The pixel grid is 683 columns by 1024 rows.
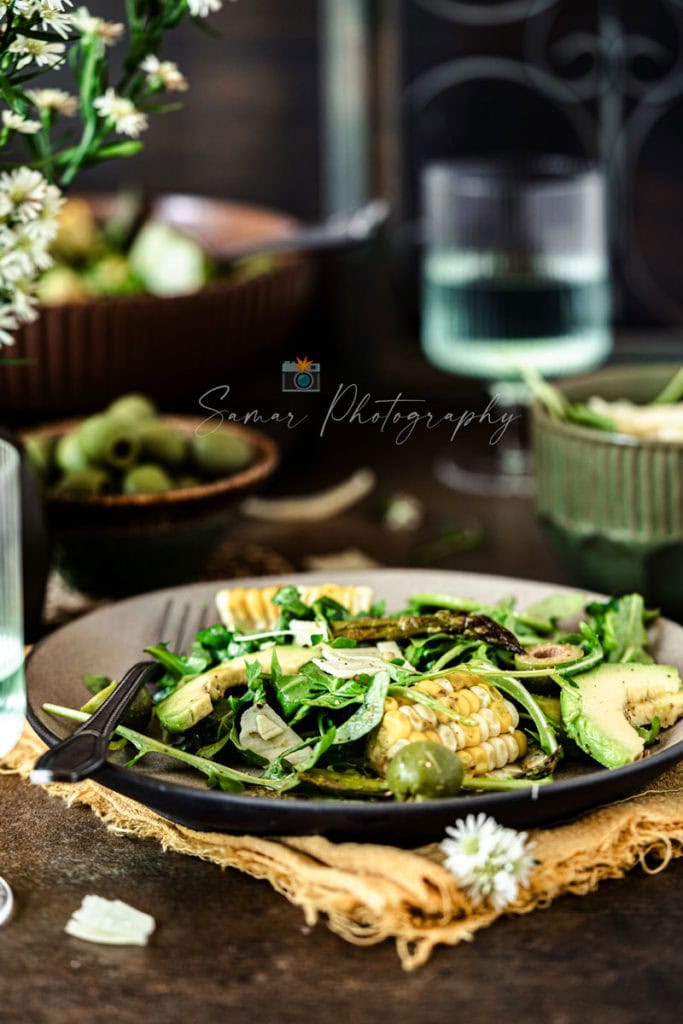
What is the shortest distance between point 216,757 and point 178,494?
0.45 meters

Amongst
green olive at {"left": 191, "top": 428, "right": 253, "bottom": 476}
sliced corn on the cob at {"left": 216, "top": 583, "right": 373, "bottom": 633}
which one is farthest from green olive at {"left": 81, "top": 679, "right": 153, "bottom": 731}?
green olive at {"left": 191, "top": 428, "right": 253, "bottom": 476}

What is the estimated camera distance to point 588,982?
2.49 ft

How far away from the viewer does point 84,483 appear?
135 centimetres

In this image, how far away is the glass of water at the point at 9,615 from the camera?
33.4 inches

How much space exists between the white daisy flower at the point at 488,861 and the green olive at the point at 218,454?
681 mm

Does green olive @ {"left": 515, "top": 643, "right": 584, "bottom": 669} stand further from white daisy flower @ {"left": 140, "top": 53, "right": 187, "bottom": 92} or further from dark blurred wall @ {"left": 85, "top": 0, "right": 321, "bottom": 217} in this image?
dark blurred wall @ {"left": 85, "top": 0, "right": 321, "bottom": 217}

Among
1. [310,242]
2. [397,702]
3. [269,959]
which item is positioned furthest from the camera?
[310,242]

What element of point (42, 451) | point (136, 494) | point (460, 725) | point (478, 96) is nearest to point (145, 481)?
point (136, 494)

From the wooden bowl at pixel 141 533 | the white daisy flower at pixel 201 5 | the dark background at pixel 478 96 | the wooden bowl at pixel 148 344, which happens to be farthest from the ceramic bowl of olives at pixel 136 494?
the dark background at pixel 478 96

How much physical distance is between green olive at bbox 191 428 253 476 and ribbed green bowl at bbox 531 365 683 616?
Result: 30 centimetres

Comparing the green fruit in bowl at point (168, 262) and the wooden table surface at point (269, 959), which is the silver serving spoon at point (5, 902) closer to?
the wooden table surface at point (269, 959)

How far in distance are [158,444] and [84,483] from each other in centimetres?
9

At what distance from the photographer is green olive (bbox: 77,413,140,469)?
1373mm

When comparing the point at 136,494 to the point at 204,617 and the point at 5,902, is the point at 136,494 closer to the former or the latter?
the point at 204,617
